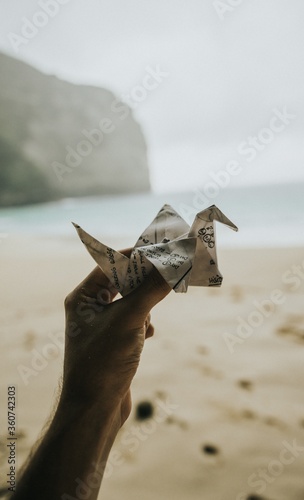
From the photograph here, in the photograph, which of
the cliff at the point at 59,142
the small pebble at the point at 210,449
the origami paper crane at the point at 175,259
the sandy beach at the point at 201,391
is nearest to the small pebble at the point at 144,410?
the sandy beach at the point at 201,391

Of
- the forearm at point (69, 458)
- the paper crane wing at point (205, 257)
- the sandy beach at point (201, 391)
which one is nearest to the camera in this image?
the forearm at point (69, 458)

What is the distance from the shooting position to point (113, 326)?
829 millimetres

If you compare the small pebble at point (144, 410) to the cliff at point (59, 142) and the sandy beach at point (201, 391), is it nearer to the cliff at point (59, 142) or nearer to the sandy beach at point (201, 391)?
the sandy beach at point (201, 391)

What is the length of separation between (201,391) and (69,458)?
76cm

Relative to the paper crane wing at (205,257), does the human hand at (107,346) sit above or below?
below

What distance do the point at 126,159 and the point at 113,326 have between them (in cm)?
3269

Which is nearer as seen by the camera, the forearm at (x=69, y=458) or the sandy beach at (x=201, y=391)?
the forearm at (x=69, y=458)

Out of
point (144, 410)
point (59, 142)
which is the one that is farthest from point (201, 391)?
point (59, 142)

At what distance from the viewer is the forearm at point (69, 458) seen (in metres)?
0.69

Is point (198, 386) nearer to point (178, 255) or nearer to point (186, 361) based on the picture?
point (186, 361)

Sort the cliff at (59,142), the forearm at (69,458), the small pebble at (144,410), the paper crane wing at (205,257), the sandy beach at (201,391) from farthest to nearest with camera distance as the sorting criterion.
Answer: the cliff at (59,142) < the small pebble at (144,410) < the sandy beach at (201,391) < the paper crane wing at (205,257) < the forearm at (69,458)

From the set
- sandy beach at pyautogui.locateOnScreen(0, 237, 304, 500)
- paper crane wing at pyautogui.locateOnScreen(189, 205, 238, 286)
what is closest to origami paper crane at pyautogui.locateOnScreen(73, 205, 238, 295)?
paper crane wing at pyautogui.locateOnScreen(189, 205, 238, 286)

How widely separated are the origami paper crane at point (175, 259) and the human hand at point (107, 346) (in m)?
0.03

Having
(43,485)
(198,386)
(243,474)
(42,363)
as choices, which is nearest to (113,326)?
(43,485)
